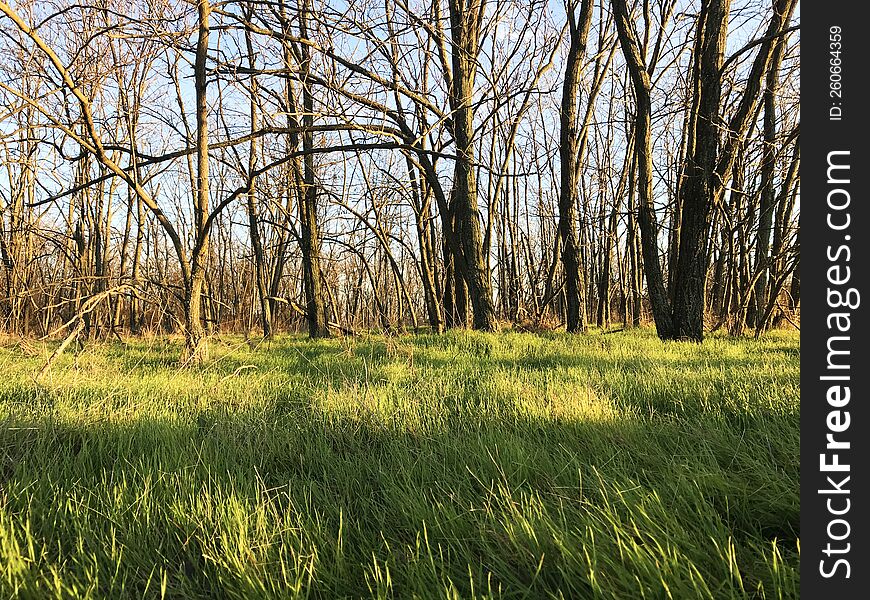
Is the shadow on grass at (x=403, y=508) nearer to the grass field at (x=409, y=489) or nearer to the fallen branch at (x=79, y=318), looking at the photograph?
the grass field at (x=409, y=489)

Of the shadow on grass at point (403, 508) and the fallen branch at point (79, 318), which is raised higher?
the fallen branch at point (79, 318)

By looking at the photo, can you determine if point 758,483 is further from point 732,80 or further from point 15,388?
point 732,80

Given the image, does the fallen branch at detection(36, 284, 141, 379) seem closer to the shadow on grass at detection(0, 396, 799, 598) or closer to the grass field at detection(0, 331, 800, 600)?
the grass field at detection(0, 331, 800, 600)

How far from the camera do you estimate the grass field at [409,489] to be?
3.95ft

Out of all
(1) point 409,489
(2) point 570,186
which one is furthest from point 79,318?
(2) point 570,186

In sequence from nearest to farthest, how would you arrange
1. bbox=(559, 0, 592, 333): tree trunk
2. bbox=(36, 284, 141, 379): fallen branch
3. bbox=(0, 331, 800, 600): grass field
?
1. bbox=(0, 331, 800, 600): grass field
2. bbox=(36, 284, 141, 379): fallen branch
3. bbox=(559, 0, 592, 333): tree trunk

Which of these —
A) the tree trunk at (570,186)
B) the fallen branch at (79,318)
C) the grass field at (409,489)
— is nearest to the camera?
the grass field at (409,489)

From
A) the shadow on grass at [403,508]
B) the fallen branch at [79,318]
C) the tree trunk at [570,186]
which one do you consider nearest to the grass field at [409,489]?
the shadow on grass at [403,508]

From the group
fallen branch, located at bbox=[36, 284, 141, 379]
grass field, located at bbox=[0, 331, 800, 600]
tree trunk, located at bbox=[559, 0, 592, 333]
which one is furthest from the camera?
tree trunk, located at bbox=[559, 0, 592, 333]

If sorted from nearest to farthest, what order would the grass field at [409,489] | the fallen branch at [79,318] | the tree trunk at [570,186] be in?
the grass field at [409,489]
the fallen branch at [79,318]
the tree trunk at [570,186]

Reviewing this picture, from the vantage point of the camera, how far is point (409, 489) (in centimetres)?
169

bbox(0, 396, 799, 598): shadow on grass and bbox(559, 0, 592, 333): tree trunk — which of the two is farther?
bbox(559, 0, 592, 333): tree trunk

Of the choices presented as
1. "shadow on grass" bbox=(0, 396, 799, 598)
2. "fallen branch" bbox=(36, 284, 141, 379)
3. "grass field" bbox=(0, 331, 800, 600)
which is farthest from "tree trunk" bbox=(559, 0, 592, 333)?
"fallen branch" bbox=(36, 284, 141, 379)

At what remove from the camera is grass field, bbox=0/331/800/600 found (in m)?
1.21
